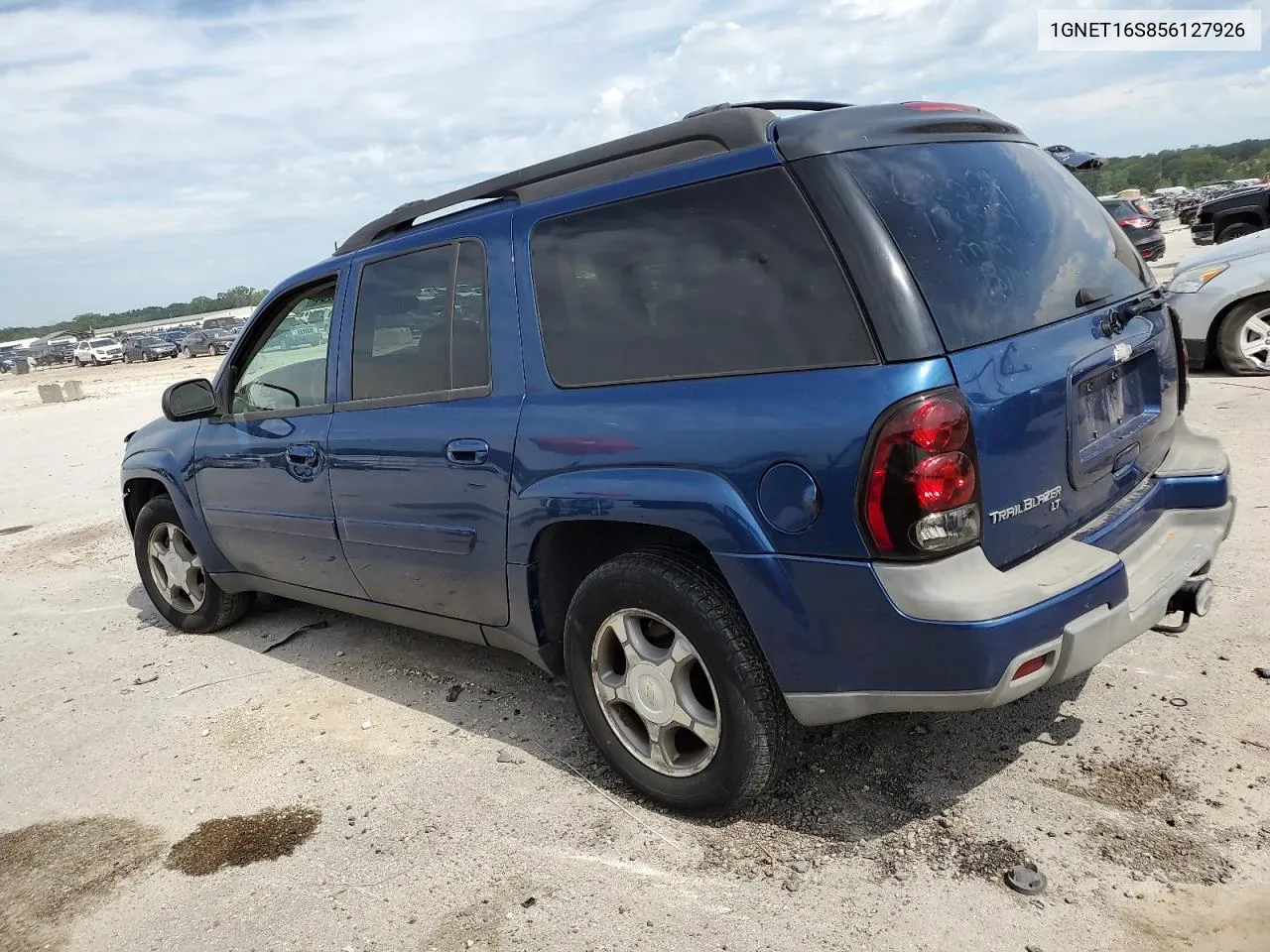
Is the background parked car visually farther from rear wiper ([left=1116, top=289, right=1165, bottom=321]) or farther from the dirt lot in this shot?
rear wiper ([left=1116, top=289, right=1165, bottom=321])

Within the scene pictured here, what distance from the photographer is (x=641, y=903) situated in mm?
2629

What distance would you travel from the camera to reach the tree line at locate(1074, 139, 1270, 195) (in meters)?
110

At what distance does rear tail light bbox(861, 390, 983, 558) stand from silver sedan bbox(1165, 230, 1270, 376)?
23.4 feet

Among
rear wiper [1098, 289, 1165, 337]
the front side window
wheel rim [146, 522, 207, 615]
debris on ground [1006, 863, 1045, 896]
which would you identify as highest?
the front side window

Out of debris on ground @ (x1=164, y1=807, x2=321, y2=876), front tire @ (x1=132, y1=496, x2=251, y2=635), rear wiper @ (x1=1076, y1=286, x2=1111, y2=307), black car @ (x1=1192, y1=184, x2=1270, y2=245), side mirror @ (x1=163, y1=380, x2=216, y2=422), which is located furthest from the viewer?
black car @ (x1=1192, y1=184, x2=1270, y2=245)

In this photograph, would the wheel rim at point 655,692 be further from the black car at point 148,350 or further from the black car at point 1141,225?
the black car at point 148,350

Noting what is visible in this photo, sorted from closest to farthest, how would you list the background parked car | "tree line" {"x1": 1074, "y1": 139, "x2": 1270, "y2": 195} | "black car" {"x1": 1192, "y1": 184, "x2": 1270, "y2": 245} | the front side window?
the front side window, "black car" {"x1": 1192, "y1": 184, "x2": 1270, "y2": 245}, the background parked car, "tree line" {"x1": 1074, "y1": 139, "x2": 1270, "y2": 195}

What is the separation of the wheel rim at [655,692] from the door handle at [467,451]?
74 cm

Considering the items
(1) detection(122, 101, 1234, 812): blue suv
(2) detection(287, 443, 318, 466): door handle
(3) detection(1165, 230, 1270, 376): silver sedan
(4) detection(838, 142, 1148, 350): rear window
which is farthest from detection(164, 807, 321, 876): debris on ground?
(3) detection(1165, 230, 1270, 376): silver sedan

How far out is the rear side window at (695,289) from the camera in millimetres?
2494

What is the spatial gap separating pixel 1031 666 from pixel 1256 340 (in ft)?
25.2

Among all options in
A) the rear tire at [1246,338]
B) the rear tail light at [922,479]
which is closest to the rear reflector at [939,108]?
the rear tail light at [922,479]

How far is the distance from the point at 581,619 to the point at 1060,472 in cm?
151

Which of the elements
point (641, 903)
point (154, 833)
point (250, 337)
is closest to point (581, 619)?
point (641, 903)
